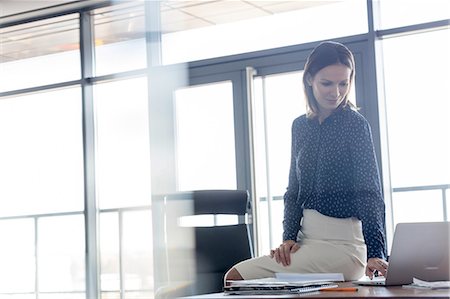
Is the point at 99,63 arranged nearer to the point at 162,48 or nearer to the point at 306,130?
the point at 162,48

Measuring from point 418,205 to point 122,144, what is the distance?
209 centimetres

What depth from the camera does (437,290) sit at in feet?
5.17

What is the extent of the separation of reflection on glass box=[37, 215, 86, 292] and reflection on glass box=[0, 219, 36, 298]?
101 mm

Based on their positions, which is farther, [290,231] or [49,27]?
[49,27]

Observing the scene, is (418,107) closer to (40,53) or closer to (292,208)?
(292,208)

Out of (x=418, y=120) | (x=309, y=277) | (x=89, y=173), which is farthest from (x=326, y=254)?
(x=89, y=173)

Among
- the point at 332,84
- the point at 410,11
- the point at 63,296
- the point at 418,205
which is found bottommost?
the point at 63,296

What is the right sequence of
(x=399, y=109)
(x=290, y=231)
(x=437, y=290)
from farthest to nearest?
(x=399, y=109) < (x=290, y=231) < (x=437, y=290)

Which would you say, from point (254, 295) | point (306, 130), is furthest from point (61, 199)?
point (254, 295)

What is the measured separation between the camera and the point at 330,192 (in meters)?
2.18

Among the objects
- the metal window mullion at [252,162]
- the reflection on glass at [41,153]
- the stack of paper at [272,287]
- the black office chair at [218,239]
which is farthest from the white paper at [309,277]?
the reflection on glass at [41,153]

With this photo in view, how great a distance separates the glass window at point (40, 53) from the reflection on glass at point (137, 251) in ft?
3.73

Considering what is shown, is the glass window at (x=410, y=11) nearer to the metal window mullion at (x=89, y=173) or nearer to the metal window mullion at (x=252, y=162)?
the metal window mullion at (x=252, y=162)

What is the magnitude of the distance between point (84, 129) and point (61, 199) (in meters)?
0.61
